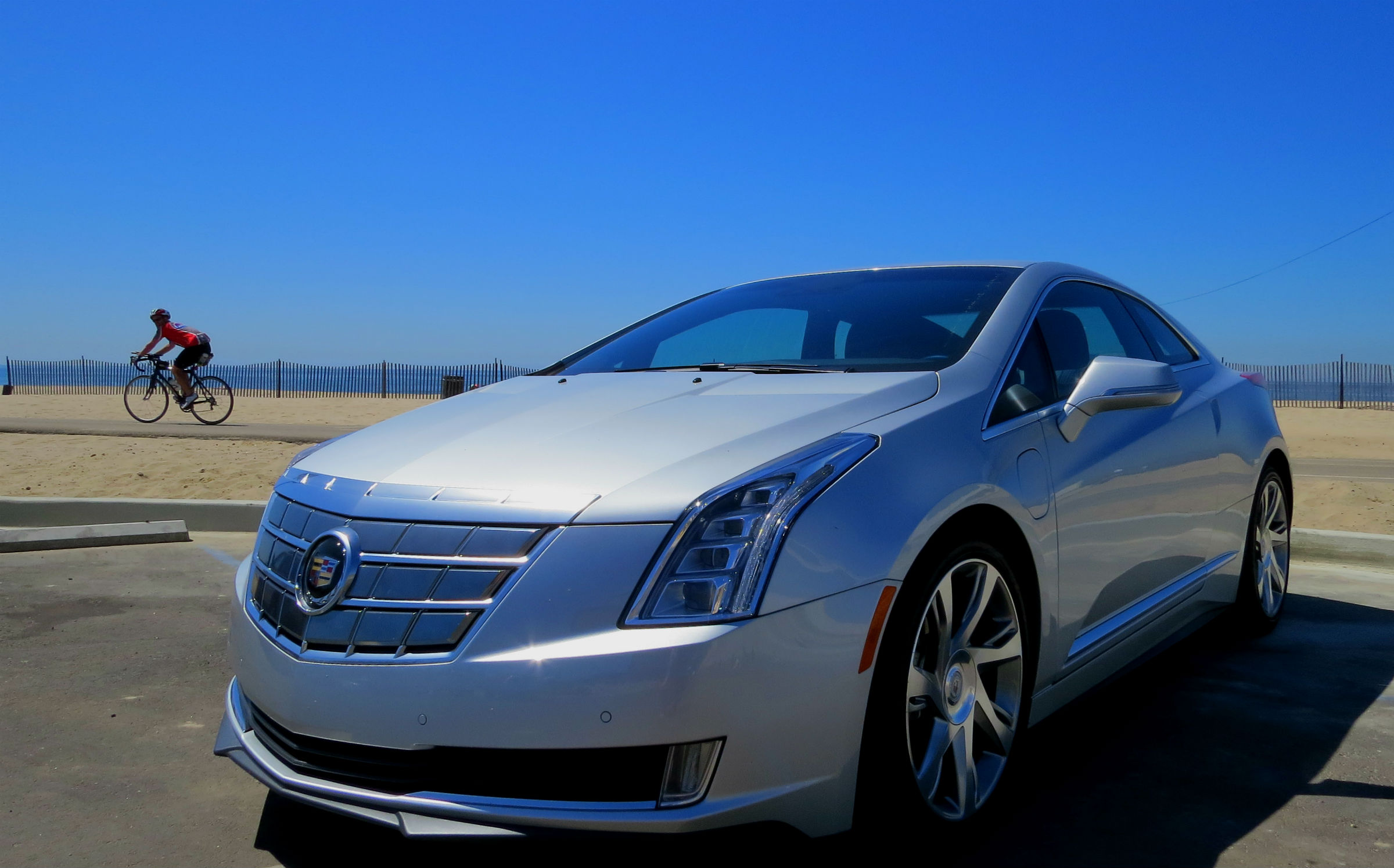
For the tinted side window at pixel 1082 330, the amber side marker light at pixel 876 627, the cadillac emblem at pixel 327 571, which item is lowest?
the amber side marker light at pixel 876 627

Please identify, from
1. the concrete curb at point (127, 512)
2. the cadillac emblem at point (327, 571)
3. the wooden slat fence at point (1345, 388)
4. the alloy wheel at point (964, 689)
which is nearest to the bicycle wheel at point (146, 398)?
the concrete curb at point (127, 512)

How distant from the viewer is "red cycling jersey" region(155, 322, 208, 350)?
51.9 feet

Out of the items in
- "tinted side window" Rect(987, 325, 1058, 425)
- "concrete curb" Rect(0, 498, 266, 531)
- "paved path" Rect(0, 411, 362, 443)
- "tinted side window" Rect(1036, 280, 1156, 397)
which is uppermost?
"tinted side window" Rect(1036, 280, 1156, 397)

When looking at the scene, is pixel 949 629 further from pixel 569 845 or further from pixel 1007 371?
pixel 569 845

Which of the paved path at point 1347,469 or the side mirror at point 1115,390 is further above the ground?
the side mirror at point 1115,390

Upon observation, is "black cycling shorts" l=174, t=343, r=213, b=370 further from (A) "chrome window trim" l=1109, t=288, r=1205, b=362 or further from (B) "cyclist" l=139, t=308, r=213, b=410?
(A) "chrome window trim" l=1109, t=288, r=1205, b=362

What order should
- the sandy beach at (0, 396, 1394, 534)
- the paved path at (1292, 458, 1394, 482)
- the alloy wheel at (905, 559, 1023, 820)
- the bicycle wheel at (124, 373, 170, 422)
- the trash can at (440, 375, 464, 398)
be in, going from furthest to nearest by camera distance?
the bicycle wheel at (124, 373, 170, 422), the trash can at (440, 375, 464, 398), the paved path at (1292, 458, 1394, 482), the sandy beach at (0, 396, 1394, 534), the alloy wheel at (905, 559, 1023, 820)

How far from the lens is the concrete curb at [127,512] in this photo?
23.3 feet

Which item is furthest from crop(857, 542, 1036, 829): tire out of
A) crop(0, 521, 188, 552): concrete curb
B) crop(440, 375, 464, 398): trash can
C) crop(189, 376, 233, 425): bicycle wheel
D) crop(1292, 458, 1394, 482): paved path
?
crop(189, 376, 233, 425): bicycle wheel

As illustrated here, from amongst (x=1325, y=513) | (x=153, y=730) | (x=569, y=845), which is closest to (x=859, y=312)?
(x=569, y=845)

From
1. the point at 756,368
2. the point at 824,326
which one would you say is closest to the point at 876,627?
the point at 756,368

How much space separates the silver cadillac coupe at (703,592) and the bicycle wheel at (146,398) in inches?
610

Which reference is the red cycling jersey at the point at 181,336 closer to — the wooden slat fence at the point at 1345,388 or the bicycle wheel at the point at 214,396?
the bicycle wheel at the point at 214,396

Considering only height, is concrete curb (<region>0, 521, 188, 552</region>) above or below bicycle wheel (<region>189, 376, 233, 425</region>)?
below
